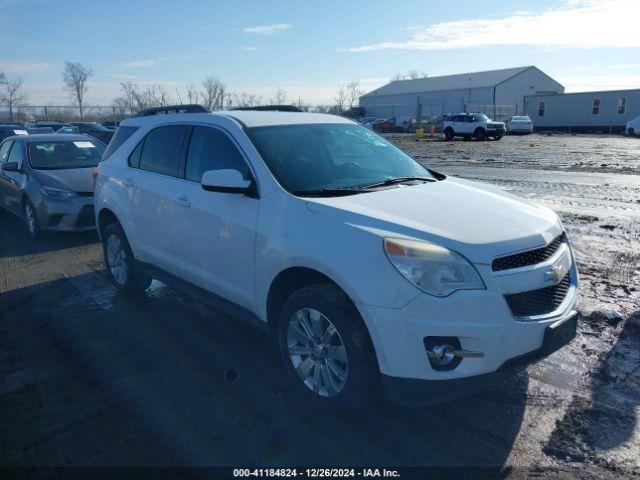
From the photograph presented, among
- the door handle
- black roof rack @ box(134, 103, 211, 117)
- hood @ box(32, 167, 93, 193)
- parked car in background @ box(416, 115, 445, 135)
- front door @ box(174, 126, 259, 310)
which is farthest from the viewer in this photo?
parked car in background @ box(416, 115, 445, 135)

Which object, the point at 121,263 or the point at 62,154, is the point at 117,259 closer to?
the point at 121,263

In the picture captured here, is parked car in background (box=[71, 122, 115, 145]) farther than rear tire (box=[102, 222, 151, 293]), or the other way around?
parked car in background (box=[71, 122, 115, 145])

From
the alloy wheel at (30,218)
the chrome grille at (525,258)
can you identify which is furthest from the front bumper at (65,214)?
the chrome grille at (525,258)

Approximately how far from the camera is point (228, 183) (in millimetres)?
3838

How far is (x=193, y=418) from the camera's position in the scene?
11.6ft

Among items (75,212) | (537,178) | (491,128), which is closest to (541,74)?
(491,128)

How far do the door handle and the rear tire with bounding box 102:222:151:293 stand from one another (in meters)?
1.31

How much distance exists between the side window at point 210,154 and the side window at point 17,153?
5855 mm

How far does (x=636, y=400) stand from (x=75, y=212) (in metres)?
7.71

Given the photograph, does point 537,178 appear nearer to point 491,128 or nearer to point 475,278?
point 475,278

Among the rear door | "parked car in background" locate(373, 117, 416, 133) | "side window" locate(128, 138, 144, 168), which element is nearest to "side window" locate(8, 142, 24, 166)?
"side window" locate(128, 138, 144, 168)

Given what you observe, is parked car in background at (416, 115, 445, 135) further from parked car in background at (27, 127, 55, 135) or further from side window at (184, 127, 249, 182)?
side window at (184, 127, 249, 182)

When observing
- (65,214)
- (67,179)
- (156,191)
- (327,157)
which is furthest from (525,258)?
(67,179)

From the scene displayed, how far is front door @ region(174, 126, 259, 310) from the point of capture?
3.94 metres
